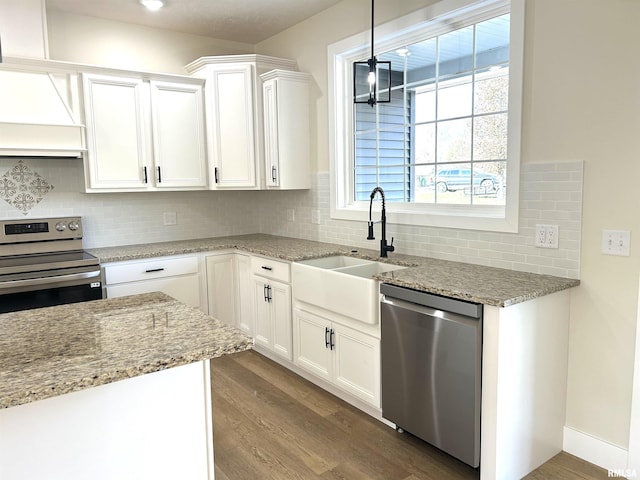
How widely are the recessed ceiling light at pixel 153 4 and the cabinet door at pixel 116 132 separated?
541 mm

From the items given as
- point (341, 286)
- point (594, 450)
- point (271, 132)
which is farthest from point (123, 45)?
point (594, 450)

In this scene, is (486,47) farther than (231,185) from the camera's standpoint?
No

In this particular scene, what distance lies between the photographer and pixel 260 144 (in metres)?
4.00

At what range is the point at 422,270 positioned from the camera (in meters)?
2.61

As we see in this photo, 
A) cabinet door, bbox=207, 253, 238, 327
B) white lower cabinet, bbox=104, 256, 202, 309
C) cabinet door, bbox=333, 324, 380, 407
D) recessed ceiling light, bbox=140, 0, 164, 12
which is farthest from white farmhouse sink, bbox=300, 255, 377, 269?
recessed ceiling light, bbox=140, 0, 164, 12

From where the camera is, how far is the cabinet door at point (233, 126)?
3.92 metres

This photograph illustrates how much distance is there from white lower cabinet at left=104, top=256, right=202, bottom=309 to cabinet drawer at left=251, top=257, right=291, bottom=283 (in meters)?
0.51

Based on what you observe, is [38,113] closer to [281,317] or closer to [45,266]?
[45,266]

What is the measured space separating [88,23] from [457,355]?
3711 millimetres

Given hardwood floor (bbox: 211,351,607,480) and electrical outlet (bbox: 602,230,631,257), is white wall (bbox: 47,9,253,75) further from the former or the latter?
electrical outlet (bbox: 602,230,631,257)

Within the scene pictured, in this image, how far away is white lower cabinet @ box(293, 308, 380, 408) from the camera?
2637 mm

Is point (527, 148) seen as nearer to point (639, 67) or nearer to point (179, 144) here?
point (639, 67)

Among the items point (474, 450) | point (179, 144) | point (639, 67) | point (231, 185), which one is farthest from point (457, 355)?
point (179, 144)

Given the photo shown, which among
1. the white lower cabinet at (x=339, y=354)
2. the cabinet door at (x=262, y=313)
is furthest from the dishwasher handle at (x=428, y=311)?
the cabinet door at (x=262, y=313)
